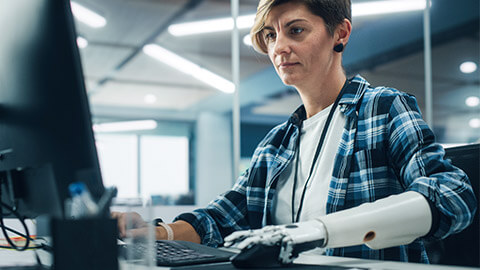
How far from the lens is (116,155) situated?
18.0ft

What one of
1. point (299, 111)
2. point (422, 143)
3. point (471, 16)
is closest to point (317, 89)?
point (299, 111)

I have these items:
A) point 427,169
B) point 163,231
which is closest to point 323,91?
point 427,169

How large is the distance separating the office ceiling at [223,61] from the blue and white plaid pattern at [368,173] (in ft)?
4.48

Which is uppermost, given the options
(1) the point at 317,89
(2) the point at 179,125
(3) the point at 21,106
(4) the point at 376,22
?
(4) the point at 376,22

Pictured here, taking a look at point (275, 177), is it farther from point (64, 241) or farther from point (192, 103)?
point (192, 103)

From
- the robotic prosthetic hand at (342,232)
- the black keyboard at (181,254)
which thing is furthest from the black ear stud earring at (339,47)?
the black keyboard at (181,254)

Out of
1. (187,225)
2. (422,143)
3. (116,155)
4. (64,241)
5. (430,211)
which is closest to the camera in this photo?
(64,241)

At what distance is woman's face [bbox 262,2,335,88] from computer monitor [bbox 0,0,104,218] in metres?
0.72

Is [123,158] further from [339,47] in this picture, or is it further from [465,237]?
[465,237]

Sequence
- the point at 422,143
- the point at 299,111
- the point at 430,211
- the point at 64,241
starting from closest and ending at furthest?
the point at 64,241 → the point at 430,211 → the point at 422,143 → the point at 299,111

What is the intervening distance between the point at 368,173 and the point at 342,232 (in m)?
0.43

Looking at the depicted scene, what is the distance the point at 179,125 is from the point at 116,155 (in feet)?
5.00

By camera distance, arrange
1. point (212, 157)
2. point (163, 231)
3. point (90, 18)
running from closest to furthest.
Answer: point (163, 231) < point (90, 18) < point (212, 157)

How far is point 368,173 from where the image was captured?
46.7 inches
